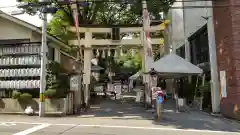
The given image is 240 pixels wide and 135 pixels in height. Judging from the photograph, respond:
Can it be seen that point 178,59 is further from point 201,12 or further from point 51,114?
point 51,114

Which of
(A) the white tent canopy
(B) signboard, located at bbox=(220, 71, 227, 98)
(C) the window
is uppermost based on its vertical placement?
(C) the window

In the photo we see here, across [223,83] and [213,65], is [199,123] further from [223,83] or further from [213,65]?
[213,65]

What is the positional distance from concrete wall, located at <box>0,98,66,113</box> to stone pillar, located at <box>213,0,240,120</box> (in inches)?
350

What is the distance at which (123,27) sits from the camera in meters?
19.0

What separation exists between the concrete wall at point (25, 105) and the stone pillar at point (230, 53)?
8.89 metres

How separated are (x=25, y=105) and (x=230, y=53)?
38.1ft

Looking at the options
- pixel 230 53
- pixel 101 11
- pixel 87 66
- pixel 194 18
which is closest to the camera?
pixel 230 53

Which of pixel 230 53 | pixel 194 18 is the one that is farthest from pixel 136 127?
pixel 194 18

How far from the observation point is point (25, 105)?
15.4m

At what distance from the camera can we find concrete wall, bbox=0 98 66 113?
14.9 metres

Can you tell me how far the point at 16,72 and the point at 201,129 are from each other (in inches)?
437

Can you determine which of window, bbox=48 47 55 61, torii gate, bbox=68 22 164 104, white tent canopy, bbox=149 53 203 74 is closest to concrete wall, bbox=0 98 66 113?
window, bbox=48 47 55 61

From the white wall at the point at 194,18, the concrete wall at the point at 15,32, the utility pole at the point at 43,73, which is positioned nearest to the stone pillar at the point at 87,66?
the concrete wall at the point at 15,32

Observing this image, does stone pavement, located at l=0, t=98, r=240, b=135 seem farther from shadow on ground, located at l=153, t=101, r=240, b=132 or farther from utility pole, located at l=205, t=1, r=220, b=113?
utility pole, located at l=205, t=1, r=220, b=113
